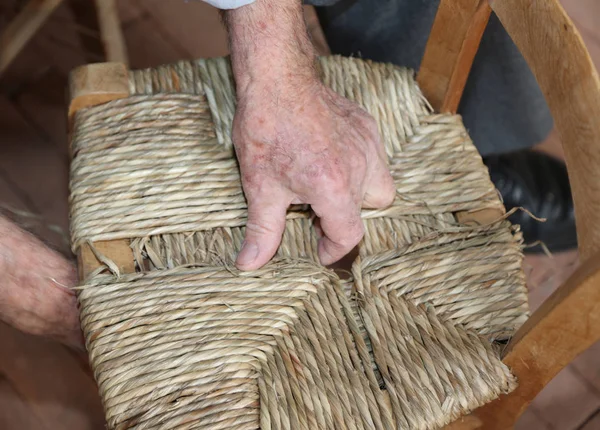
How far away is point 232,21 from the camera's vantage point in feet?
2.58

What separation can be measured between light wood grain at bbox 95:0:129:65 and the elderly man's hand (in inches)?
21.0

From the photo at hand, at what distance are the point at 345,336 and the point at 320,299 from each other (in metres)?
0.05

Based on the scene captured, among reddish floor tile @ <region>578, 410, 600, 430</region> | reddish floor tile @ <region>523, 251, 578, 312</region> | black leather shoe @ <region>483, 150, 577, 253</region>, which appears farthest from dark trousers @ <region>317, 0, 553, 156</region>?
reddish floor tile @ <region>578, 410, 600, 430</region>

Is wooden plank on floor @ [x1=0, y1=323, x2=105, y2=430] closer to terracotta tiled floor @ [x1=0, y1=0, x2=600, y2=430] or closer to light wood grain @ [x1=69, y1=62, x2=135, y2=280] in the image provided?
terracotta tiled floor @ [x1=0, y1=0, x2=600, y2=430]

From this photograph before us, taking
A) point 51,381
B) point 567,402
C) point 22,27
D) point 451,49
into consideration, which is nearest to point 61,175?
point 22,27

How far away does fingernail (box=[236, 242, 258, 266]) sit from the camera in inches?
28.4

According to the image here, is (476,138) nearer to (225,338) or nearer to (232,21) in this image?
A: (232,21)

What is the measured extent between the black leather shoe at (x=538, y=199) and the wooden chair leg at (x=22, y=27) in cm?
88

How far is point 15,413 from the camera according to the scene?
1.19 metres

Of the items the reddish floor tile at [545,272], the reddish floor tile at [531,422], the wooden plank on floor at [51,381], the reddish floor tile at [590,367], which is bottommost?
the wooden plank on floor at [51,381]

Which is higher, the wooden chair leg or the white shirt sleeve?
the white shirt sleeve

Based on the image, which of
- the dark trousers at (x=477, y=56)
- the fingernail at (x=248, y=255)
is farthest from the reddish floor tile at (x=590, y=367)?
the fingernail at (x=248, y=255)

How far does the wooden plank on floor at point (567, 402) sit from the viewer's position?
120 centimetres

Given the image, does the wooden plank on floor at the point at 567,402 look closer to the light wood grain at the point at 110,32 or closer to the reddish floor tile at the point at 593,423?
the reddish floor tile at the point at 593,423
